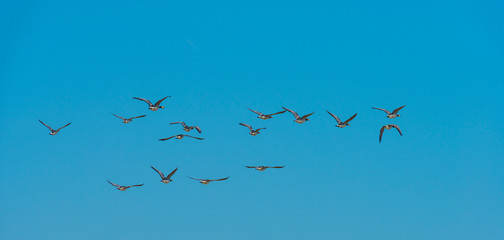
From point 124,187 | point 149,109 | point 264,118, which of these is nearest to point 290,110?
point 264,118

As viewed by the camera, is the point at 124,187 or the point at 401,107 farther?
the point at 124,187

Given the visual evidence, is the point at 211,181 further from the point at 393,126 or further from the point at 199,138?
the point at 393,126

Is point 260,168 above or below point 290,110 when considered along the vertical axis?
below

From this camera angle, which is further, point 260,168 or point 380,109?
point 260,168

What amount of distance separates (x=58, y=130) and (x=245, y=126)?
20.9 metres

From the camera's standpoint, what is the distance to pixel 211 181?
7931 centimetres

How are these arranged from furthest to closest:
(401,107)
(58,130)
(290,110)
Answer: (58,130)
(290,110)
(401,107)

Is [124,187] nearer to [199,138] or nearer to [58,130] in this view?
[58,130]

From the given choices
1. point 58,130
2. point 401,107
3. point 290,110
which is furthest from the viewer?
point 58,130

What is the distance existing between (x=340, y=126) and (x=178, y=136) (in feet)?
56.0

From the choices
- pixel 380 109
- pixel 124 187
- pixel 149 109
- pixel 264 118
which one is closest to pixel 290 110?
pixel 264 118

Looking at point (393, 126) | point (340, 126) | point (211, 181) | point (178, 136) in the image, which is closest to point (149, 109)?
point (178, 136)

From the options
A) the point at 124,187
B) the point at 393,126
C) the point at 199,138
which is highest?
the point at 393,126

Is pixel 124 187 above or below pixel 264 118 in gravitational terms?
below
